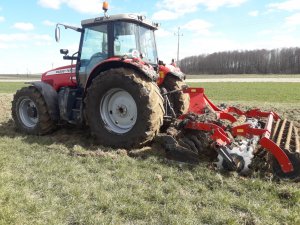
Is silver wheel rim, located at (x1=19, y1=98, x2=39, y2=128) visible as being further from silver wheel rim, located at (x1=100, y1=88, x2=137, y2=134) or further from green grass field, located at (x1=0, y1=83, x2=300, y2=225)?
silver wheel rim, located at (x1=100, y1=88, x2=137, y2=134)

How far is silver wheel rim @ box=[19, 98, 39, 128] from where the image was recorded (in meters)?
8.15

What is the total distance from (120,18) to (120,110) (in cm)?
181

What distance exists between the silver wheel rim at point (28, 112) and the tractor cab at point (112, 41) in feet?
4.54

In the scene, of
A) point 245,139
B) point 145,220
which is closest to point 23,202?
point 145,220

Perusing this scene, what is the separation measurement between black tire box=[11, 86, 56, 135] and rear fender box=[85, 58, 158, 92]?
136 centimetres

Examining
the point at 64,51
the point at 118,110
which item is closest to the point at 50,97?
the point at 64,51

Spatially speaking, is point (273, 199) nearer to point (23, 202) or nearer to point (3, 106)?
point (23, 202)

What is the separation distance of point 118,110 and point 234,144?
2.42 metres

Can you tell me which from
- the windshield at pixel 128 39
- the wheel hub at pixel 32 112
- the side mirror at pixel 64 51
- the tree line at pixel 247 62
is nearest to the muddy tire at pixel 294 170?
the windshield at pixel 128 39

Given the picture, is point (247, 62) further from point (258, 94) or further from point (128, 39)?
point (128, 39)

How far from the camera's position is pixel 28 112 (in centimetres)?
821

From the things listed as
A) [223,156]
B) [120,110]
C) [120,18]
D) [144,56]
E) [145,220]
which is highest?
[120,18]

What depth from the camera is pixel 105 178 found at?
4992 mm

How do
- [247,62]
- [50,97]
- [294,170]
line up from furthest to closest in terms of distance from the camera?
1. [247,62]
2. [50,97]
3. [294,170]
